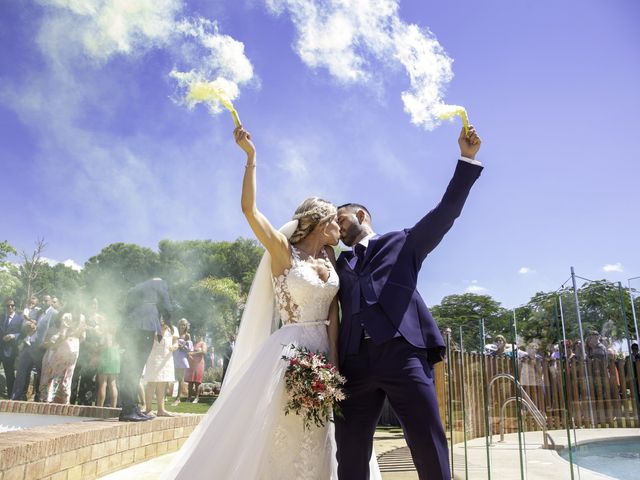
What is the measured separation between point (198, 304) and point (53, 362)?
33121 millimetres

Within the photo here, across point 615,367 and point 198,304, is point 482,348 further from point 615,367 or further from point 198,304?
point 198,304

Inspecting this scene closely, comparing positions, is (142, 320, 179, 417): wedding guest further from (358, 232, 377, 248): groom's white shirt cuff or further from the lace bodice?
(358, 232, 377, 248): groom's white shirt cuff

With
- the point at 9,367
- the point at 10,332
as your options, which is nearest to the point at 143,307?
the point at 10,332

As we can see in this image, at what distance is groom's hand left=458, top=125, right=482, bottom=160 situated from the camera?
3061 millimetres

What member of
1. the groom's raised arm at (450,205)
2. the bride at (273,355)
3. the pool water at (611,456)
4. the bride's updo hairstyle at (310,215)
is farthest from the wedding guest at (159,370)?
the pool water at (611,456)

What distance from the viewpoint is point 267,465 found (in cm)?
319

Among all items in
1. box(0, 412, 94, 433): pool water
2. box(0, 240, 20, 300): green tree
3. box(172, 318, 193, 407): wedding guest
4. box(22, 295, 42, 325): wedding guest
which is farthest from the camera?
box(0, 240, 20, 300): green tree

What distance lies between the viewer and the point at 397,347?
2.91m

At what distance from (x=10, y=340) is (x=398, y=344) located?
11.0m

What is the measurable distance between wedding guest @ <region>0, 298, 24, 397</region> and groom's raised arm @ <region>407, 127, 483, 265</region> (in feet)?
36.1

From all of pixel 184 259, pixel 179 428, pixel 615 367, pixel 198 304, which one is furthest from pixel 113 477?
pixel 184 259

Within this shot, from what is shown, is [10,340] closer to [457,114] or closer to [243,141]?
[243,141]

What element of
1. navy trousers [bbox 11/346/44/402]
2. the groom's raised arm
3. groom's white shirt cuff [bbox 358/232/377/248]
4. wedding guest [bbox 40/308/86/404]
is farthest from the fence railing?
navy trousers [bbox 11/346/44/402]

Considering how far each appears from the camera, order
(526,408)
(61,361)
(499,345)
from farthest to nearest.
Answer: (61,361) < (499,345) < (526,408)
